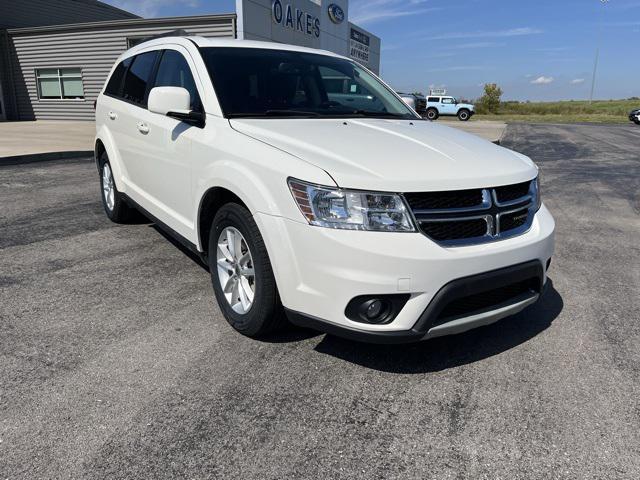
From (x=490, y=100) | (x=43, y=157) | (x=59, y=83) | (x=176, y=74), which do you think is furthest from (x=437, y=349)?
(x=490, y=100)

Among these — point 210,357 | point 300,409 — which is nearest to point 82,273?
point 210,357

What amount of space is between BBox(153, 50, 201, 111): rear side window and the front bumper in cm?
141

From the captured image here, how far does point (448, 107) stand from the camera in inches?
1662

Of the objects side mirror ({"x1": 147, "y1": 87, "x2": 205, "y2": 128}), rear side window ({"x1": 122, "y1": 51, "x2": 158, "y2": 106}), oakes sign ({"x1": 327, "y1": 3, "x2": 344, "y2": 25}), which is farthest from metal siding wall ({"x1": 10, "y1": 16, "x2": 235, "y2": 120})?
side mirror ({"x1": 147, "y1": 87, "x2": 205, "y2": 128})

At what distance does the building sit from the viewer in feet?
67.2

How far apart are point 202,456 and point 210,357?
2.78ft

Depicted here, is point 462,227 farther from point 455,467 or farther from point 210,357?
point 210,357

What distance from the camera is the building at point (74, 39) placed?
20469mm

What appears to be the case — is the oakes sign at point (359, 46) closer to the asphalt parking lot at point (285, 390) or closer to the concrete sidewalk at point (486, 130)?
the concrete sidewalk at point (486, 130)

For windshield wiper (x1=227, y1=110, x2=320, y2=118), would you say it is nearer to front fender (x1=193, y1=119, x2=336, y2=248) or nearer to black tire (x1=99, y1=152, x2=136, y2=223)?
front fender (x1=193, y1=119, x2=336, y2=248)

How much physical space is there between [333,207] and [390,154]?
0.54 meters

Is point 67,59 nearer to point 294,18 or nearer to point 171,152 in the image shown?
point 294,18

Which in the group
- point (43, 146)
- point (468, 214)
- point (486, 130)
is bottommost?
point (486, 130)

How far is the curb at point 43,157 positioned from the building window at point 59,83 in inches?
536
